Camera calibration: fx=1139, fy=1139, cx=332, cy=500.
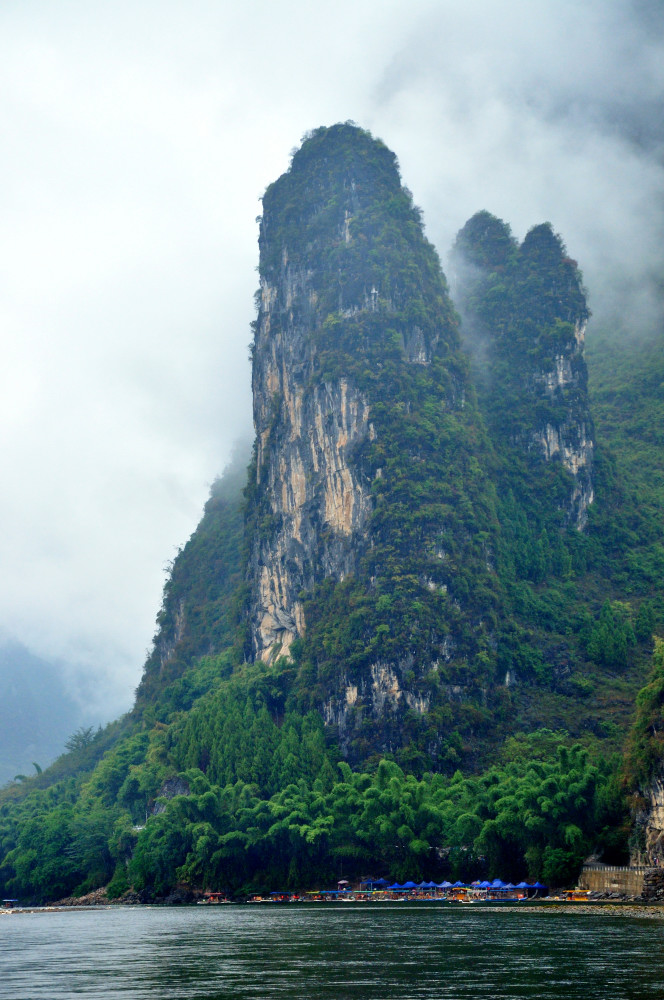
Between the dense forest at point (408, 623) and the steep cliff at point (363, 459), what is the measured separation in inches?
12.6

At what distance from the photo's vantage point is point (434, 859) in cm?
8062

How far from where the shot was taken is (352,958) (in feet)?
133

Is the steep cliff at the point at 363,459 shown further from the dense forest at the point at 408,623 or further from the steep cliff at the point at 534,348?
the steep cliff at the point at 534,348

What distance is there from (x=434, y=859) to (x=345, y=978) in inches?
1853

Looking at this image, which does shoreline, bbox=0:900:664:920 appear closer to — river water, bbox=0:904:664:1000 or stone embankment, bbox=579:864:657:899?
river water, bbox=0:904:664:1000

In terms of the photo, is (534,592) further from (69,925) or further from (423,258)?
(69,925)

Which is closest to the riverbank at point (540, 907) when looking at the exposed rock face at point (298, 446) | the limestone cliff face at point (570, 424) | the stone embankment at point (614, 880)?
the stone embankment at point (614, 880)

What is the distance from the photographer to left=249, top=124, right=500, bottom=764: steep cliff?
4065 inches

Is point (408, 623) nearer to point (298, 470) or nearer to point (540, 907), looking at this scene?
point (298, 470)

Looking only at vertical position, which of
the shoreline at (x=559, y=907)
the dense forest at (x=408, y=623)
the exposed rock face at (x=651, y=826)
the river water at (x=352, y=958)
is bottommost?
the river water at (x=352, y=958)

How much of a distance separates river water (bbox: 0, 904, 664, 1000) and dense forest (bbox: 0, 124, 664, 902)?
61.6 feet

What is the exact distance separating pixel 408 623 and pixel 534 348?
48855 millimetres

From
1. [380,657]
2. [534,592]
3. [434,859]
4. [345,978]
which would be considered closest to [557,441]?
[534,592]

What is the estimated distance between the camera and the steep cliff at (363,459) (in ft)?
339
